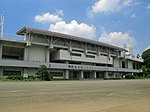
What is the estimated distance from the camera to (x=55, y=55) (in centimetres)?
4853

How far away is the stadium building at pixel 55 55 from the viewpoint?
40.6 meters

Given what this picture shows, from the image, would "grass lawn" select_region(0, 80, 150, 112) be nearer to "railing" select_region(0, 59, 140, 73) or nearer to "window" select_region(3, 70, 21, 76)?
"railing" select_region(0, 59, 140, 73)

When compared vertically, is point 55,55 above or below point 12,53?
below

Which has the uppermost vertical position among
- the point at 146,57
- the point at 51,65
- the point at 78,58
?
the point at 146,57

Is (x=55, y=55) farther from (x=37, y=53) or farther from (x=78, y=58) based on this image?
(x=78, y=58)

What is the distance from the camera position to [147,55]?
81688mm

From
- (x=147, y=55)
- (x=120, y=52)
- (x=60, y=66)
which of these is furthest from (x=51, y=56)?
(x=147, y=55)

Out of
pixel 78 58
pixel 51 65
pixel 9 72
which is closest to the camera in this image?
pixel 9 72

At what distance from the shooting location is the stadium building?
133 feet

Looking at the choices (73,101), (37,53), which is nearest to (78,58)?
(37,53)

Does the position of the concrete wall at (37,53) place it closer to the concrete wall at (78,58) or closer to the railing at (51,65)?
the railing at (51,65)

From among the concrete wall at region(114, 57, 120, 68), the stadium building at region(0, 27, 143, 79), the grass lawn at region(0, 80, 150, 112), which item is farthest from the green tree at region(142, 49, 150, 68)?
the grass lawn at region(0, 80, 150, 112)

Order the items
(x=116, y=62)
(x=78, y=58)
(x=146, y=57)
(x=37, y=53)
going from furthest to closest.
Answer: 1. (x=146, y=57)
2. (x=116, y=62)
3. (x=78, y=58)
4. (x=37, y=53)

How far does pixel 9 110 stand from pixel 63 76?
4274 centimetres
